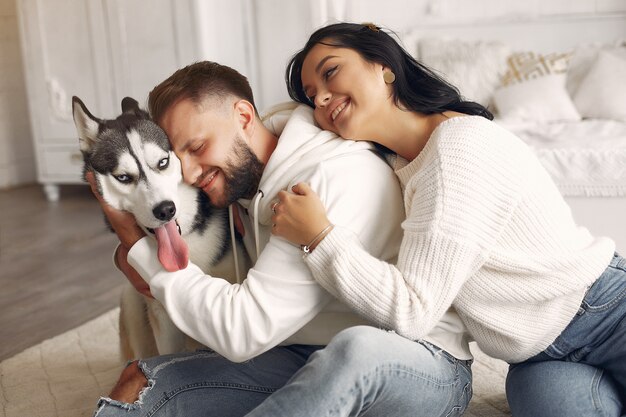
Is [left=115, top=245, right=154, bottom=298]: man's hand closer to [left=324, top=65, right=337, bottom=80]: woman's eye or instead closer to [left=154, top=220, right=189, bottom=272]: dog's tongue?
[left=154, top=220, right=189, bottom=272]: dog's tongue

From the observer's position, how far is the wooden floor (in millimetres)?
2488

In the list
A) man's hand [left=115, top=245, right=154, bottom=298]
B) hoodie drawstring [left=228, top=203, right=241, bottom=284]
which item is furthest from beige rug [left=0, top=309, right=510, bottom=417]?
hoodie drawstring [left=228, top=203, right=241, bottom=284]

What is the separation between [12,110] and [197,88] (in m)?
5.01

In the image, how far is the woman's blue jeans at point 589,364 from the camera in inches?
48.4

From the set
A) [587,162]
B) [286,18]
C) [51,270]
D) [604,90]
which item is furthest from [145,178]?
[286,18]

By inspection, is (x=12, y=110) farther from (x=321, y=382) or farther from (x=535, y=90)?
(x=321, y=382)

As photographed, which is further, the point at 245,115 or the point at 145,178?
the point at 245,115

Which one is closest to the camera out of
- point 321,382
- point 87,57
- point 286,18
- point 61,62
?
point 321,382

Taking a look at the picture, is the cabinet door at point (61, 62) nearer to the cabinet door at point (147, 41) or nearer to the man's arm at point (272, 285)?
the cabinet door at point (147, 41)

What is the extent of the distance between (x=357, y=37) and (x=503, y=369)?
107 centimetres

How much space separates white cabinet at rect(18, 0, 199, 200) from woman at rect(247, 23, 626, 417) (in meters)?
3.26

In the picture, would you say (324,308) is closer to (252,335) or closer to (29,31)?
(252,335)

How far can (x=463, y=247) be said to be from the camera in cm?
109

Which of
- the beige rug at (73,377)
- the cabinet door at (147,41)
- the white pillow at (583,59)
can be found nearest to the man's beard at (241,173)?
the beige rug at (73,377)
